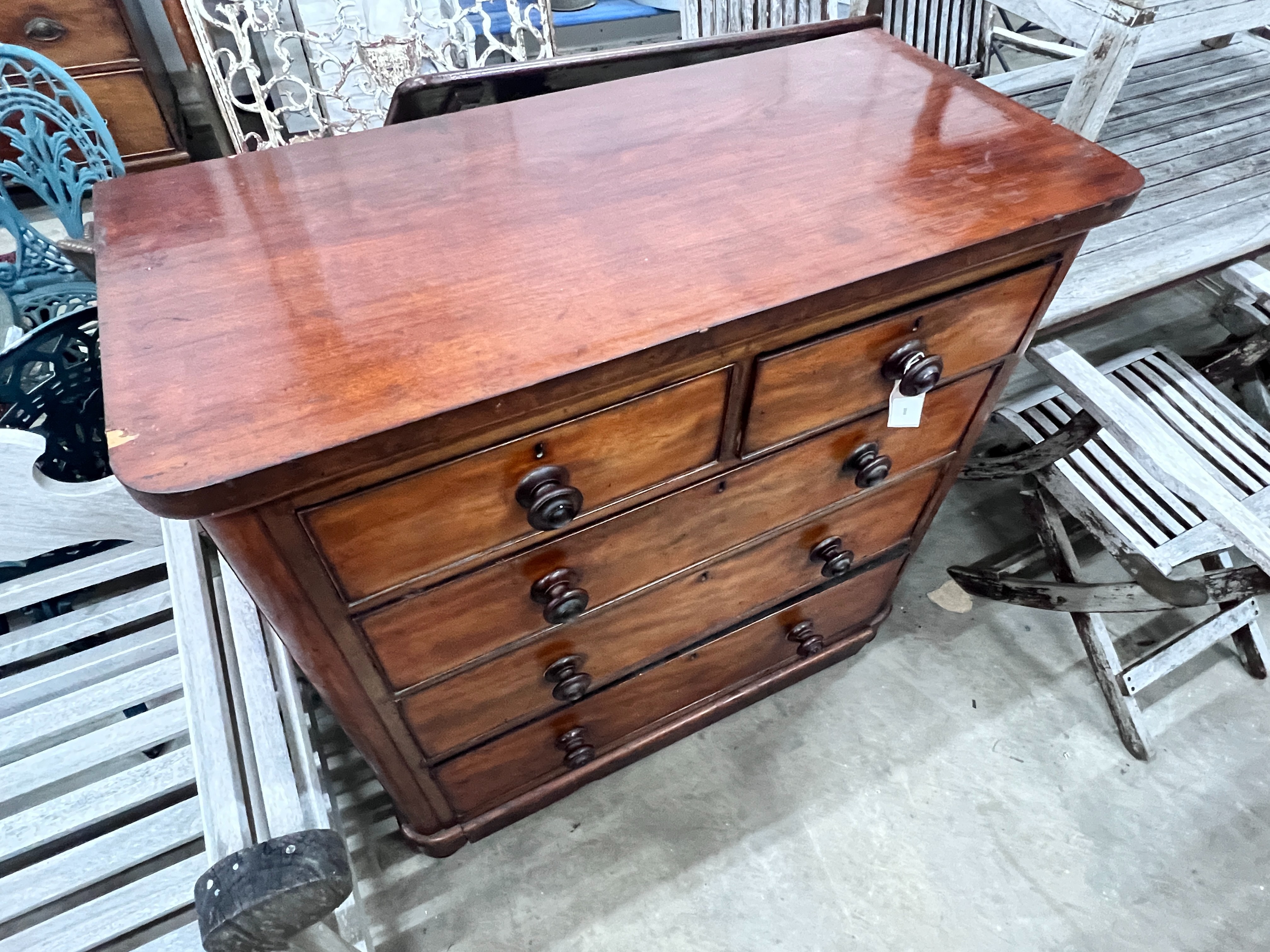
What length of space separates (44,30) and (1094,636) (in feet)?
11.8

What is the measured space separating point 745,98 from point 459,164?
1.53 ft

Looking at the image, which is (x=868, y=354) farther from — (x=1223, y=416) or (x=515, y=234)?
(x=1223, y=416)

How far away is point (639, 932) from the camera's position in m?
1.49

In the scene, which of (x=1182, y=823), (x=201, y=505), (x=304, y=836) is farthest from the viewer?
(x=1182, y=823)

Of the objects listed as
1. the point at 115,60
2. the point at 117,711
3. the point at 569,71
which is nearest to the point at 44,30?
the point at 115,60

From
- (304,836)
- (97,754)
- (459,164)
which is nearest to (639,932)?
(304,836)

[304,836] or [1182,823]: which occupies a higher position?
[304,836]

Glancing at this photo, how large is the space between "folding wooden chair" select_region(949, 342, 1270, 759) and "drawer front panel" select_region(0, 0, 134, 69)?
3033 mm

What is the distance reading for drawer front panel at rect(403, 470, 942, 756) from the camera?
1171mm

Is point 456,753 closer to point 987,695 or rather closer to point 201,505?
point 201,505

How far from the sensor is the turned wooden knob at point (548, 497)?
885mm

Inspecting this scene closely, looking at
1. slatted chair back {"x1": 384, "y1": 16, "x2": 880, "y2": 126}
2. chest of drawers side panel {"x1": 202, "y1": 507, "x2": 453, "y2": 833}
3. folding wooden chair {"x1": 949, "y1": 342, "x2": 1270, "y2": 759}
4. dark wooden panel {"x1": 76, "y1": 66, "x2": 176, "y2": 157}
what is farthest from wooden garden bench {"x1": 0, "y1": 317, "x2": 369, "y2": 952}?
dark wooden panel {"x1": 76, "y1": 66, "x2": 176, "y2": 157}

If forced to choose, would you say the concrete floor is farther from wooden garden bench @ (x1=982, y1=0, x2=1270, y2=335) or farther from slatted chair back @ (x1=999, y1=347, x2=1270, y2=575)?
wooden garden bench @ (x1=982, y1=0, x2=1270, y2=335)

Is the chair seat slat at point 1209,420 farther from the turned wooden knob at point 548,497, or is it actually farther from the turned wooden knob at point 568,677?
the turned wooden knob at point 548,497
